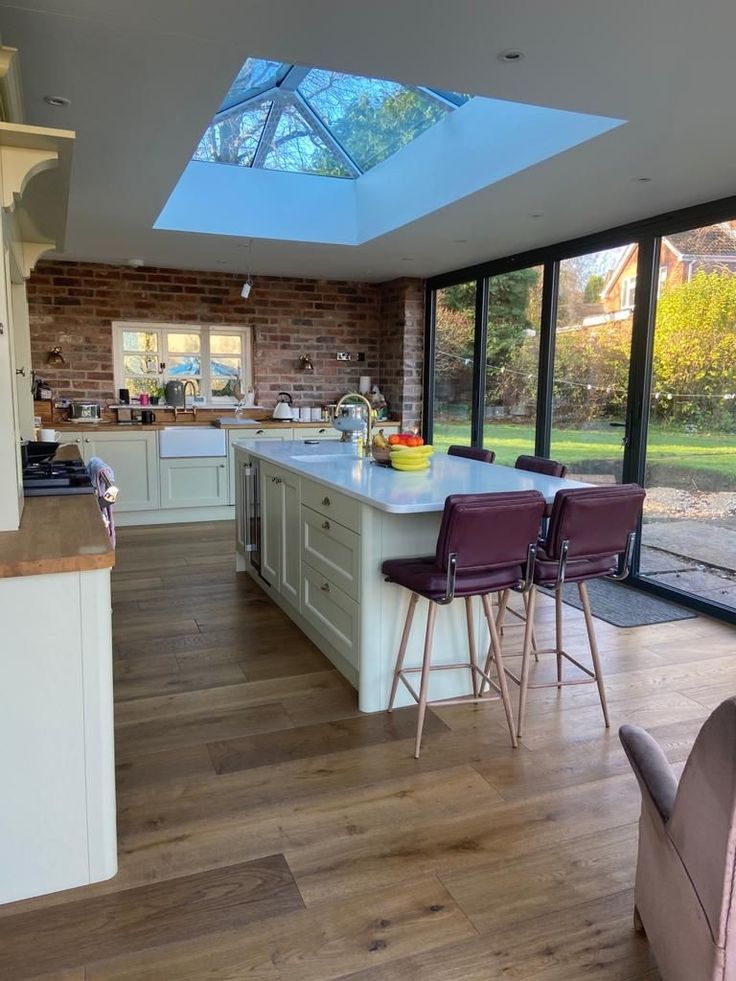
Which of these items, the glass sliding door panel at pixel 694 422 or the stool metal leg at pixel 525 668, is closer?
the stool metal leg at pixel 525 668

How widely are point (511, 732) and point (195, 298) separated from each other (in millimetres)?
5415

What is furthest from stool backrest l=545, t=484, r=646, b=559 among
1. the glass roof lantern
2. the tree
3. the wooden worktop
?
the glass roof lantern

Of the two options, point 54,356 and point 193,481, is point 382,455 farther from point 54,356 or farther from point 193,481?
point 54,356

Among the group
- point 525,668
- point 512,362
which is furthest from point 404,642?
point 512,362

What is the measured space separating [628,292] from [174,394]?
3.98 meters

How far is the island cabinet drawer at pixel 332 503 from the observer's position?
2.86 metres

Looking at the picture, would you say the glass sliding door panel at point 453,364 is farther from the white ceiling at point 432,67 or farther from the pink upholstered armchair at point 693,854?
the pink upholstered armchair at point 693,854

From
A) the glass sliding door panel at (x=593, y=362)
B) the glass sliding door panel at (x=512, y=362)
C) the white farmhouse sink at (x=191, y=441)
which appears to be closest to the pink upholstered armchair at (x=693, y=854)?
the glass sliding door panel at (x=593, y=362)

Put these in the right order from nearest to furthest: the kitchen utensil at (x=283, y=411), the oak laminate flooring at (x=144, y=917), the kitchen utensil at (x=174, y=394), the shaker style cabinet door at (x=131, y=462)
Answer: the oak laminate flooring at (x=144, y=917) < the shaker style cabinet door at (x=131, y=462) < the kitchen utensil at (x=174, y=394) < the kitchen utensil at (x=283, y=411)

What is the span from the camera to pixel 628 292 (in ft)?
15.1

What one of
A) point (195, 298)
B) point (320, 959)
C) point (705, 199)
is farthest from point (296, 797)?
point (195, 298)

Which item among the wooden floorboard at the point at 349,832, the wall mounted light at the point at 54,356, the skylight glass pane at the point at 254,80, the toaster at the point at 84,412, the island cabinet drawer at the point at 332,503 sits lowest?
the wooden floorboard at the point at 349,832

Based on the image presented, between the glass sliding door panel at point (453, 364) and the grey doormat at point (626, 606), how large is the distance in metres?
2.29

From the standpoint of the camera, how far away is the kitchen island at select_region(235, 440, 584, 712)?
9.17ft
